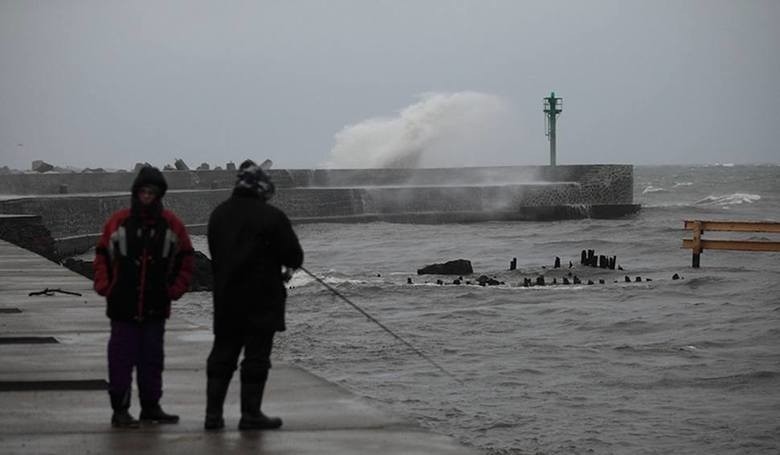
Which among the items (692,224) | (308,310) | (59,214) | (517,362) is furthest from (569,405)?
(59,214)

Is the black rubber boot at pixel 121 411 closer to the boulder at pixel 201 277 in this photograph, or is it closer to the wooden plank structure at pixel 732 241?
the boulder at pixel 201 277

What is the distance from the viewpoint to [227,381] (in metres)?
5.59

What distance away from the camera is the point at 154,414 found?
5859mm

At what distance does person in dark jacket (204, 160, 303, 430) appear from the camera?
5363mm

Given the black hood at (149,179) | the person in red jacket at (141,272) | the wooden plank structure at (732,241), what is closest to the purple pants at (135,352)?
the person in red jacket at (141,272)

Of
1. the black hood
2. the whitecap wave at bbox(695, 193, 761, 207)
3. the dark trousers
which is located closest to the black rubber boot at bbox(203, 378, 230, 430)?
the dark trousers

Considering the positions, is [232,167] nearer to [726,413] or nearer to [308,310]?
[308,310]

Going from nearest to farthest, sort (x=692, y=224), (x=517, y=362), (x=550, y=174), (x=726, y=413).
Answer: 1. (x=726, y=413)
2. (x=517, y=362)
3. (x=692, y=224)
4. (x=550, y=174)

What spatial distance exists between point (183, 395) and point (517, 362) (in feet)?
23.9

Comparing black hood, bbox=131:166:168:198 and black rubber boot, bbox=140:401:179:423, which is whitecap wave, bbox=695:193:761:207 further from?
black hood, bbox=131:166:168:198

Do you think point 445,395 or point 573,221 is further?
point 573,221

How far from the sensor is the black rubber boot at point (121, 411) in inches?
225

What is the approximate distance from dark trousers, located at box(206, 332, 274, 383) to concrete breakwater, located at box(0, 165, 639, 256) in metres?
29.9

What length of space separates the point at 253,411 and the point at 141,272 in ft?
2.35
